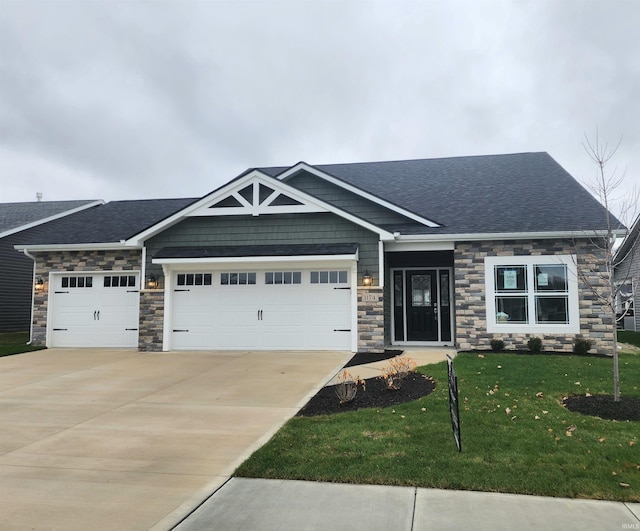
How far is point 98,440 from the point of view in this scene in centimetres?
517

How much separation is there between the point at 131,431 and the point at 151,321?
25.5 feet

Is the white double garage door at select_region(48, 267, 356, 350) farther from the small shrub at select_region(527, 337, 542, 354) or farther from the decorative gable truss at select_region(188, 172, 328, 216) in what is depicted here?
the small shrub at select_region(527, 337, 542, 354)

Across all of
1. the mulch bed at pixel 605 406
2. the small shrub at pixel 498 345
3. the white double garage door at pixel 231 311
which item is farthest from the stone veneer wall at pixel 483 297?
the mulch bed at pixel 605 406

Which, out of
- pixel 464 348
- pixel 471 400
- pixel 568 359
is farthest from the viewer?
pixel 464 348

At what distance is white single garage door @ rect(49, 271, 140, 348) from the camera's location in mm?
13586

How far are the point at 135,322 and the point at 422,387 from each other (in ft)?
31.4

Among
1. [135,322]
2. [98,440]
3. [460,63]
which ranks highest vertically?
[460,63]

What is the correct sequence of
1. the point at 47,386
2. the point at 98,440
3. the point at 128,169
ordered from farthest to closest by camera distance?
Result: the point at 128,169 < the point at 47,386 < the point at 98,440

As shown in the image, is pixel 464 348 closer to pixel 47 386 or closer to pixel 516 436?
pixel 516 436

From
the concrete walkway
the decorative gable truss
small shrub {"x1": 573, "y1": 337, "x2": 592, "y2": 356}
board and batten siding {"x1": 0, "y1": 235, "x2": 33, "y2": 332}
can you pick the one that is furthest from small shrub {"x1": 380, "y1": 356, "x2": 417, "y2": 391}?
board and batten siding {"x1": 0, "y1": 235, "x2": 33, "y2": 332}

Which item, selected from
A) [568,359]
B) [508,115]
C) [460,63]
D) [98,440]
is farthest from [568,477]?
[508,115]

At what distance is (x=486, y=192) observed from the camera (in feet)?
45.9

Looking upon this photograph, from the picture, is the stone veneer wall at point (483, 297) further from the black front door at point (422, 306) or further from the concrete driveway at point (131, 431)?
the concrete driveway at point (131, 431)

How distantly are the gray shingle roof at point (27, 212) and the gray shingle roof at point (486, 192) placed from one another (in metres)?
11.4
